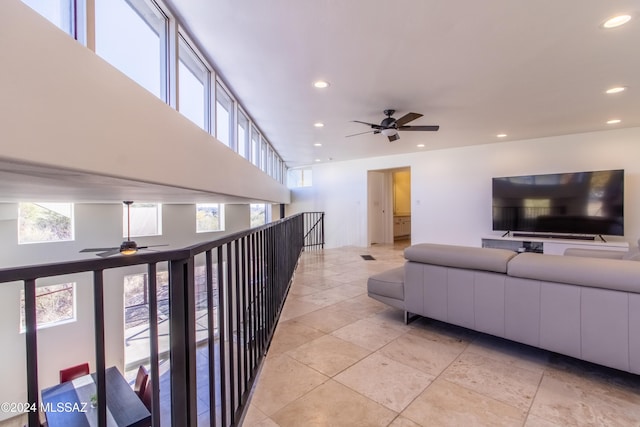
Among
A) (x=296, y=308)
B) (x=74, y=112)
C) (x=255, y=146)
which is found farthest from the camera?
(x=255, y=146)

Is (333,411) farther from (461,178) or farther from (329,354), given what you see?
(461,178)

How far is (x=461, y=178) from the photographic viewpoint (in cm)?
675

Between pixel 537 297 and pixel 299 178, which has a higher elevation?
pixel 299 178

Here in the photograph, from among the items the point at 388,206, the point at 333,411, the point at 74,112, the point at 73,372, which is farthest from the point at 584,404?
the point at 388,206

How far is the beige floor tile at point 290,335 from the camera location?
233 cm

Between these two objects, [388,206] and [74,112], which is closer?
[74,112]

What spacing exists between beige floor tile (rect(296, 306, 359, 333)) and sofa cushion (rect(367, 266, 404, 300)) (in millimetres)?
357

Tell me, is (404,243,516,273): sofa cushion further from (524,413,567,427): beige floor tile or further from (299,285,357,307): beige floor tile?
(299,285,357,307): beige floor tile

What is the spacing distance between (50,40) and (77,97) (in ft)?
0.78

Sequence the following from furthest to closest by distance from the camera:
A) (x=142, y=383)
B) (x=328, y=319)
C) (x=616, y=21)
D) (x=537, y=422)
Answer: (x=142, y=383)
(x=328, y=319)
(x=616, y=21)
(x=537, y=422)

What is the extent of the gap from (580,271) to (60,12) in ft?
11.3

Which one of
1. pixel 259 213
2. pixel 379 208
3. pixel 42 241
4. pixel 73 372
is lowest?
pixel 73 372

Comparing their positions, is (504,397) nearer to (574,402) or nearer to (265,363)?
(574,402)

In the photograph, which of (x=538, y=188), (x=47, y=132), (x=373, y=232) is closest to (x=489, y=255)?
(x=47, y=132)
